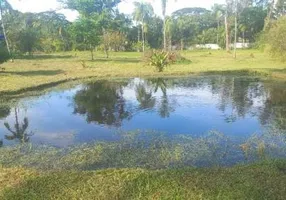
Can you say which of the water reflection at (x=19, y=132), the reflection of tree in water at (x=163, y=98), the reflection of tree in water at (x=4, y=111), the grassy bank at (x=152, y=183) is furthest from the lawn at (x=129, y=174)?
the reflection of tree in water at (x=4, y=111)

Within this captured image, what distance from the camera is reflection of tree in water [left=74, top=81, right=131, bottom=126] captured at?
1454 cm

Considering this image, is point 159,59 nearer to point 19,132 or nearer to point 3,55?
point 3,55

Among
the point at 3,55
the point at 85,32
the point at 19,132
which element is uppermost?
the point at 85,32

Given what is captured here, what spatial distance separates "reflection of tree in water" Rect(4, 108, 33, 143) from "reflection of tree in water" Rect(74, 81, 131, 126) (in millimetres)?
2446

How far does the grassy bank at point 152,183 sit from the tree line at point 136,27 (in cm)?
4038

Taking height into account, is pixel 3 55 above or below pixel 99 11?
below

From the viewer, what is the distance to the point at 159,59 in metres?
29.2

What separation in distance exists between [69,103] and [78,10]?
53233 mm

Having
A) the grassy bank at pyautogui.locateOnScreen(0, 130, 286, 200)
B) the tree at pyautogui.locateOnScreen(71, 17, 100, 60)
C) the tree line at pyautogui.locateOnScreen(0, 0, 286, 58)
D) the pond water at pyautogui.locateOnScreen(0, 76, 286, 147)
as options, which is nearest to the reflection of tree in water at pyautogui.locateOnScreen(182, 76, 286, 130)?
the pond water at pyautogui.locateOnScreen(0, 76, 286, 147)

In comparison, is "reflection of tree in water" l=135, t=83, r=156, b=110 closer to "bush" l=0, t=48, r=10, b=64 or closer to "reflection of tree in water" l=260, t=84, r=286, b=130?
"reflection of tree in water" l=260, t=84, r=286, b=130

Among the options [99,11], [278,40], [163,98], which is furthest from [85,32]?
[163,98]

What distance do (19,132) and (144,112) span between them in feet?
17.5

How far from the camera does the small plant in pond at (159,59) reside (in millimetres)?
29219

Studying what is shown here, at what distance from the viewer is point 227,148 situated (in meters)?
10.3
